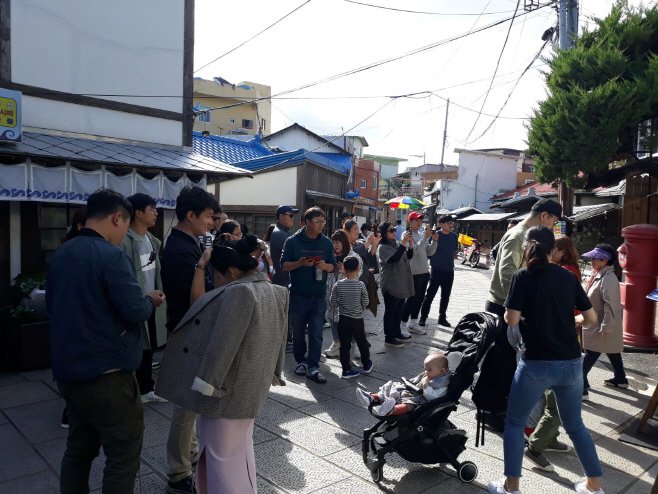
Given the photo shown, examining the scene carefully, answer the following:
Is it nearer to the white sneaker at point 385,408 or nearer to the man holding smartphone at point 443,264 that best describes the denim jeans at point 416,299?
the man holding smartphone at point 443,264

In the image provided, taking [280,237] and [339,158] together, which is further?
[339,158]

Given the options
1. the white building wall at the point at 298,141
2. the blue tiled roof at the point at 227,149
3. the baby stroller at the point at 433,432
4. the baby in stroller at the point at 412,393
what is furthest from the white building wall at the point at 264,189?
the white building wall at the point at 298,141

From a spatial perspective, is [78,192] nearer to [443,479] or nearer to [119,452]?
[119,452]

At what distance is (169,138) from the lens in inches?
341

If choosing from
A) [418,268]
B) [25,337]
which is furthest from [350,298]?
[25,337]

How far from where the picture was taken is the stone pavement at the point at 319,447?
133 inches

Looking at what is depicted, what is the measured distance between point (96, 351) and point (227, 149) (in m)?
14.9

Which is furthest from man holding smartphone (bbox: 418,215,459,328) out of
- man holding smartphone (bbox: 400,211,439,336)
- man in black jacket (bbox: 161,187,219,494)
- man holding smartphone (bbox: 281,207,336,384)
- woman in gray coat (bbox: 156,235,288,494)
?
woman in gray coat (bbox: 156,235,288,494)

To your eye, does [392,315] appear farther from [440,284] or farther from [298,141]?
[298,141]

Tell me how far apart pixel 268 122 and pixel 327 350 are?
35028mm

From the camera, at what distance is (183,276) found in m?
3.34

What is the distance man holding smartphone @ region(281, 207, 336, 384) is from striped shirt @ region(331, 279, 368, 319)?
0.83 feet

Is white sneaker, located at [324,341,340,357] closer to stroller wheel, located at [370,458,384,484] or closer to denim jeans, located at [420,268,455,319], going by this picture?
denim jeans, located at [420,268,455,319]

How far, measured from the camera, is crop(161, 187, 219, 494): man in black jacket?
3.06 meters
